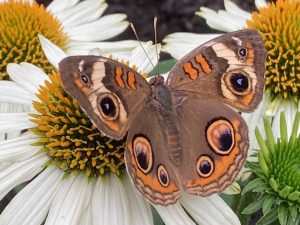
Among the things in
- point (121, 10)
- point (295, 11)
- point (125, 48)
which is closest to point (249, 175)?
point (295, 11)

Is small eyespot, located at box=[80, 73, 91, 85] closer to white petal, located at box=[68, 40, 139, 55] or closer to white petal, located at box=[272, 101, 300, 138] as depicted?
white petal, located at box=[272, 101, 300, 138]

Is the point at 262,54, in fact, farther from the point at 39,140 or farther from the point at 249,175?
the point at 39,140

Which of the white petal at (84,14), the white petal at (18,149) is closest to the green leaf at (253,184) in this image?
the white petal at (18,149)

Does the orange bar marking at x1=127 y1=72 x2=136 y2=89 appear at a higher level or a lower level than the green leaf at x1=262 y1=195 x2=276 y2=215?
higher

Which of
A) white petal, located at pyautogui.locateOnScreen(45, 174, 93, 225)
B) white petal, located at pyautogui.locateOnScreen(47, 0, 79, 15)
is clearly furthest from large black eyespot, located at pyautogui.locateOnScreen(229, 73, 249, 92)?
white petal, located at pyautogui.locateOnScreen(47, 0, 79, 15)

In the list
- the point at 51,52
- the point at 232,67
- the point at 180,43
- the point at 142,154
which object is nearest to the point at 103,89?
the point at 142,154

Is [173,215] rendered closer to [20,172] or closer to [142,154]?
[142,154]
